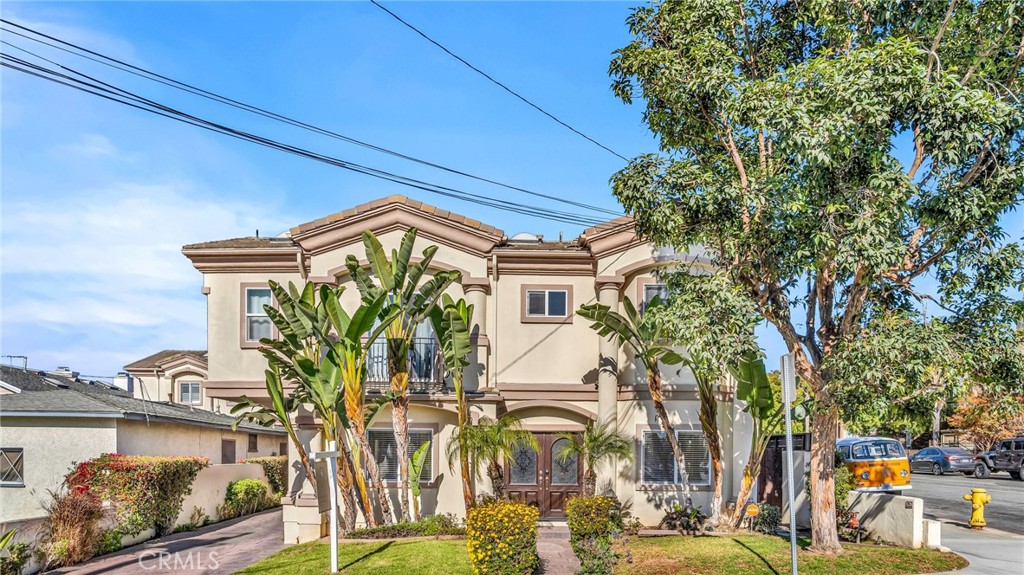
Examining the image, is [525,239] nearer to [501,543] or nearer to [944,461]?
[501,543]

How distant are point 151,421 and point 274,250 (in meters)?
5.59

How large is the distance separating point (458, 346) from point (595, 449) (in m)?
3.88

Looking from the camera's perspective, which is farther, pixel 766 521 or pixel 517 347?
pixel 517 347

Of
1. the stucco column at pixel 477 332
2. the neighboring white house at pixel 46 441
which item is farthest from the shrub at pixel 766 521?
the neighboring white house at pixel 46 441

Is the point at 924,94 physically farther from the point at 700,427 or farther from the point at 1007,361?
the point at 700,427

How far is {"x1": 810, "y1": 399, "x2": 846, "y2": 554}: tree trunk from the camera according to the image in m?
13.6

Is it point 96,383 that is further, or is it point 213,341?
point 96,383

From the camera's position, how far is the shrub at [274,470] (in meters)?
27.2

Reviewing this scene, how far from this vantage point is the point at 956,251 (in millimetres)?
12344

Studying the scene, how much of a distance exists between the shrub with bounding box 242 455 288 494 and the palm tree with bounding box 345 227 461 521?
11.0 meters

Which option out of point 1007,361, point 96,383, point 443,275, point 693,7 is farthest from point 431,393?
point 96,383

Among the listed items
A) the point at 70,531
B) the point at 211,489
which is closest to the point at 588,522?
the point at 70,531

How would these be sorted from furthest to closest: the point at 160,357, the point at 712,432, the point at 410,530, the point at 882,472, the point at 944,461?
the point at 160,357, the point at 944,461, the point at 882,472, the point at 712,432, the point at 410,530

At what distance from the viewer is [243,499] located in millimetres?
24156
